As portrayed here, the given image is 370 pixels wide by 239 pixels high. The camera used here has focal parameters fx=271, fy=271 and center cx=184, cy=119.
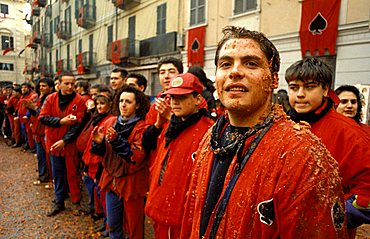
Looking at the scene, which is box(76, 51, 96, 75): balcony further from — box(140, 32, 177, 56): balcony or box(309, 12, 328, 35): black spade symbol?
box(309, 12, 328, 35): black spade symbol

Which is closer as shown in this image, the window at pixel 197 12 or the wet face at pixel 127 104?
the wet face at pixel 127 104

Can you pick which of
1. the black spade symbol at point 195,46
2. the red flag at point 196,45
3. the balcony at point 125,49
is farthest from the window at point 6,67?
the black spade symbol at point 195,46

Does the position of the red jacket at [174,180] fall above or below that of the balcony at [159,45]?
below

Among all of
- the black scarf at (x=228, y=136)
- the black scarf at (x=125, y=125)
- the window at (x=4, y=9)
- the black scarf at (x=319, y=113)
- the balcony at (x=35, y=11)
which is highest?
the window at (x=4, y=9)

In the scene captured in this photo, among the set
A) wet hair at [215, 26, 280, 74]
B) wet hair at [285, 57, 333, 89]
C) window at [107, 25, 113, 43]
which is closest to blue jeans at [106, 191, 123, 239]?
wet hair at [285, 57, 333, 89]

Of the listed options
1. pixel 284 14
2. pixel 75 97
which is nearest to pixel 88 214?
pixel 75 97

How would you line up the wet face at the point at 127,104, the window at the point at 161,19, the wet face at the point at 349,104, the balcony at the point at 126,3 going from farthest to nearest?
the balcony at the point at 126,3 < the window at the point at 161,19 < the wet face at the point at 127,104 < the wet face at the point at 349,104

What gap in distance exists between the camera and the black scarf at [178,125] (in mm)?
2285

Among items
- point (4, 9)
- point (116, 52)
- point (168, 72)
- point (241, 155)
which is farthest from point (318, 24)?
point (4, 9)

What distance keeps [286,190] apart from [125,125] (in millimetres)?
2321

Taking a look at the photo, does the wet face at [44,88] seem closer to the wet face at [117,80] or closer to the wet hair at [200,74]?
the wet face at [117,80]

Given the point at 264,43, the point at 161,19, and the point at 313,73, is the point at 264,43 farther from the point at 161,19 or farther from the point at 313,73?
the point at 161,19

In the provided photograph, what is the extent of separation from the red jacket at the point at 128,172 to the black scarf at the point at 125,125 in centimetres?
4

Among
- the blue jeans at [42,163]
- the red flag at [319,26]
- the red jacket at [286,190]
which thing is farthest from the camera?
the red flag at [319,26]
